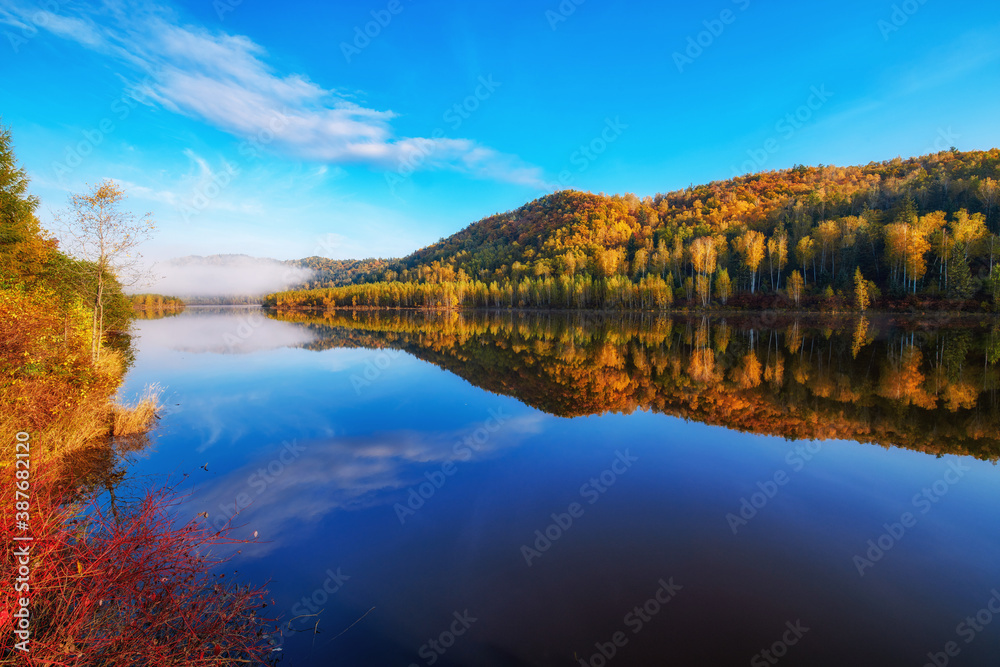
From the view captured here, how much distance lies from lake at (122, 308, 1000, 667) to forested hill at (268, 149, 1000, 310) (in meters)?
56.4

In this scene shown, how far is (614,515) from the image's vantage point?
774 centimetres

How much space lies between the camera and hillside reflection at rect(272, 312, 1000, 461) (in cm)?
1285

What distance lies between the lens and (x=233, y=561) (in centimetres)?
639

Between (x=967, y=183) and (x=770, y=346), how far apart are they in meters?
80.7

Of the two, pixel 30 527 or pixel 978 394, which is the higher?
pixel 30 527

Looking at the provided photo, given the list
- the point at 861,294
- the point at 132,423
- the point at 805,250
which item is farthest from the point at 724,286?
the point at 132,423

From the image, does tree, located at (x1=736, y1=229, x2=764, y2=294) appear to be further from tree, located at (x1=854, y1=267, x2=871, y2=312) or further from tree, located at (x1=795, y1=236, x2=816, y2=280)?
tree, located at (x1=854, y1=267, x2=871, y2=312)

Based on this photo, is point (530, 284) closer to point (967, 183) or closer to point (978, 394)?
point (967, 183)

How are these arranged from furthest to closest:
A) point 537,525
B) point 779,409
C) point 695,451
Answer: point 779,409
point 695,451
point 537,525

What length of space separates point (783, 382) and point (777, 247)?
6729 centimetres

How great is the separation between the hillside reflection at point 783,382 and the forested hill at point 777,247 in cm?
3073

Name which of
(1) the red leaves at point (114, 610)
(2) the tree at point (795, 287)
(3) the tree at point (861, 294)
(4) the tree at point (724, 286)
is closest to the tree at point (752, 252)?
(4) the tree at point (724, 286)

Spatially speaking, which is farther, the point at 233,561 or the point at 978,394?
the point at 978,394

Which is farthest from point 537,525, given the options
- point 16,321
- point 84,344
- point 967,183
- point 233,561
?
point 967,183
